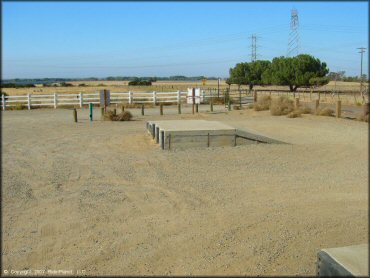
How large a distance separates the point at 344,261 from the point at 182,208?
14.2 ft

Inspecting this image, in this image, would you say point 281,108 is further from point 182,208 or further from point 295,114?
point 182,208

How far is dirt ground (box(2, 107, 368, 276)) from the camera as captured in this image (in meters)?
5.03

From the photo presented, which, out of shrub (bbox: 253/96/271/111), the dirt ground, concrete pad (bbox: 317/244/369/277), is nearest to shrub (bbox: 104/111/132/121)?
the dirt ground

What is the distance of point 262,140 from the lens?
12875 millimetres

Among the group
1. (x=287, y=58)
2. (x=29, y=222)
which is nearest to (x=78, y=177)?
(x=29, y=222)

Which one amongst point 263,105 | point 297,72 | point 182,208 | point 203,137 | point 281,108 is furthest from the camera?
point 297,72

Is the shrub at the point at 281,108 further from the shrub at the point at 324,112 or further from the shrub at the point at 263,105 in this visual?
the shrub at the point at 263,105

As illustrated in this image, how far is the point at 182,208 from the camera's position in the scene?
6.91 m

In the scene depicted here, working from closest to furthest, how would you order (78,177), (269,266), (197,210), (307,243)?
1. (269,266)
2. (307,243)
3. (197,210)
4. (78,177)

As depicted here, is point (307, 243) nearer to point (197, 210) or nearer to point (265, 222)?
point (265, 222)

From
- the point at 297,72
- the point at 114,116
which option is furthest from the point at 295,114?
the point at 297,72

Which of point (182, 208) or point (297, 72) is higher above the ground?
point (297, 72)

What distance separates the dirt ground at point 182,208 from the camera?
503 cm

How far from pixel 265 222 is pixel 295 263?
1.37 m
